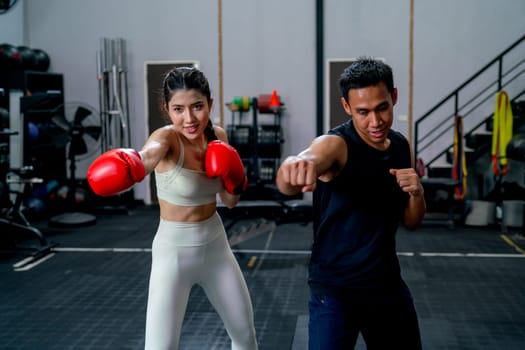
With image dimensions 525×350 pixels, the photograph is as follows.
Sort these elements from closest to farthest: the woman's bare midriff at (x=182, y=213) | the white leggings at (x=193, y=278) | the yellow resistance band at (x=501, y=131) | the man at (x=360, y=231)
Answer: the man at (x=360, y=231), the white leggings at (x=193, y=278), the woman's bare midriff at (x=182, y=213), the yellow resistance band at (x=501, y=131)

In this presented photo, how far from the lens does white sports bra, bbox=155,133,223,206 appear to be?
2164 mm

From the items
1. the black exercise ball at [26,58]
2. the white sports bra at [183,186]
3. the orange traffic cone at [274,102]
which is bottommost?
the white sports bra at [183,186]

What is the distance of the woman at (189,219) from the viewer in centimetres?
208

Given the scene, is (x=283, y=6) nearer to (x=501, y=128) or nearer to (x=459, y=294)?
(x=501, y=128)

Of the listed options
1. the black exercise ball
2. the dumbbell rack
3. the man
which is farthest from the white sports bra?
the black exercise ball

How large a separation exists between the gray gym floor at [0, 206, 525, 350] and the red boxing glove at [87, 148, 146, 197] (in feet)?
5.44

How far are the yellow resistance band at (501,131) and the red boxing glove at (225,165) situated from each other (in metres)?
4.91

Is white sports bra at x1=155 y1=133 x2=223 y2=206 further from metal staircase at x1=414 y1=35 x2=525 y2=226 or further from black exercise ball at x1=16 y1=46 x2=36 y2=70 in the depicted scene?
black exercise ball at x1=16 y1=46 x2=36 y2=70

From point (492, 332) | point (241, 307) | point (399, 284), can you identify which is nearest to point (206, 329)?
point (241, 307)

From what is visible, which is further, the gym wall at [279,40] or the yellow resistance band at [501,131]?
the gym wall at [279,40]

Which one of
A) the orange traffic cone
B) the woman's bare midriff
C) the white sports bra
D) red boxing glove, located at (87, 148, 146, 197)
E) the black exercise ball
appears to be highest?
the black exercise ball

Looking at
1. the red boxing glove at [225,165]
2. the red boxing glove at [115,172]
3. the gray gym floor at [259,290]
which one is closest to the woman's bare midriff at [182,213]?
the red boxing glove at [225,165]

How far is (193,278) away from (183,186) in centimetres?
36

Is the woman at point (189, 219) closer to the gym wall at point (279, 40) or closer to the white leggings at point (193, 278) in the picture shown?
the white leggings at point (193, 278)
